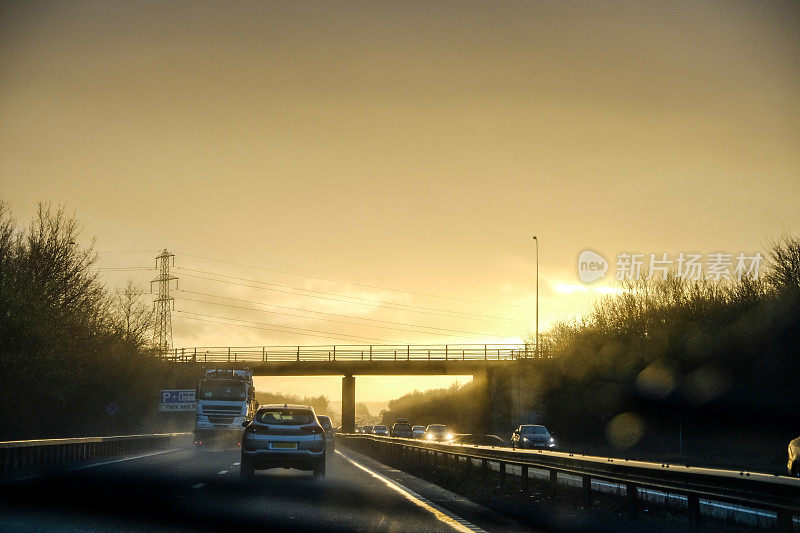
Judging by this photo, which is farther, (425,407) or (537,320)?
(425,407)

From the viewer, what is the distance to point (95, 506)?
644 inches

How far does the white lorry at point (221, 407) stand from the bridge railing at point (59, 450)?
308 centimetres

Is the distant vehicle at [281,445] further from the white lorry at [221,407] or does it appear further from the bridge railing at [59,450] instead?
the white lorry at [221,407]

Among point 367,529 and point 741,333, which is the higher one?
point 741,333

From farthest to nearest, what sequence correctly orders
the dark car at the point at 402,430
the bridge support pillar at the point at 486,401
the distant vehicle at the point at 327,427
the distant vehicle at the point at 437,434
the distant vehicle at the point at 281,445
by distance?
the dark car at the point at 402,430, the bridge support pillar at the point at 486,401, the distant vehicle at the point at 437,434, the distant vehicle at the point at 327,427, the distant vehicle at the point at 281,445

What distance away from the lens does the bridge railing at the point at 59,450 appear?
2539 centimetres

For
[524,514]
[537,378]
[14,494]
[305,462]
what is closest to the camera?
[524,514]

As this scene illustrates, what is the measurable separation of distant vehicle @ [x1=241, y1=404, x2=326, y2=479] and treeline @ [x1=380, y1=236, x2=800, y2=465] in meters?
23.9

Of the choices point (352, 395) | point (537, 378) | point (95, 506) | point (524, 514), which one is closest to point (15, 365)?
point (95, 506)

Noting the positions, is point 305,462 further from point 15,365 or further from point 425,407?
point 425,407

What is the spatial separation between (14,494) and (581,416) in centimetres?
4825

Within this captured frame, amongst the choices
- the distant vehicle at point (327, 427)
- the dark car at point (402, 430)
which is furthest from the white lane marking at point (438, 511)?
the dark car at point (402, 430)

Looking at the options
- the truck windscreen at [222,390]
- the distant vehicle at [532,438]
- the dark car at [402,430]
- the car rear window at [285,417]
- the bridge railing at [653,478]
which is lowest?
the dark car at [402,430]

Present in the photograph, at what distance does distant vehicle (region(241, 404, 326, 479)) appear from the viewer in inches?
953
